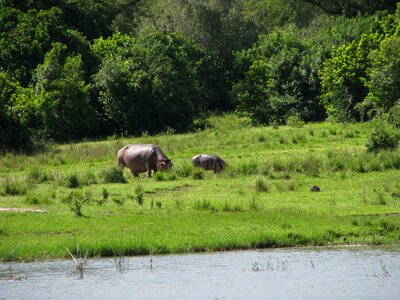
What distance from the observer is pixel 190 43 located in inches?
2067

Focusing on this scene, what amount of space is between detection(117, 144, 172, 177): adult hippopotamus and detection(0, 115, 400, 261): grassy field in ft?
1.61

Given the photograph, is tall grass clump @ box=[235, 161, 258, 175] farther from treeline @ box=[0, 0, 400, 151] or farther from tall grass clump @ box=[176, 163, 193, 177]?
treeline @ box=[0, 0, 400, 151]

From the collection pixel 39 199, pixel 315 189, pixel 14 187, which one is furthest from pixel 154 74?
pixel 39 199

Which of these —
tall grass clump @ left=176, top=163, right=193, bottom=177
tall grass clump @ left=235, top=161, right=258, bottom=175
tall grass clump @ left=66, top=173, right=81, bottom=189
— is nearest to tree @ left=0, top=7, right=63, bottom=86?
tall grass clump @ left=176, top=163, right=193, bottom=177

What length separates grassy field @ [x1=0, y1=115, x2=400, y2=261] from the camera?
18062mm

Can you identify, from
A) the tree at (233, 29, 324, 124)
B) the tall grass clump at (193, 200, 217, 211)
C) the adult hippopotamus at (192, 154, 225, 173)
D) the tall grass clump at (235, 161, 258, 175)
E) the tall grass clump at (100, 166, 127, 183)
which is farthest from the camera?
the tree at (233, 29, 324, 124)

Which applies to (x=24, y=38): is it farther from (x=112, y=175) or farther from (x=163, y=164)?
(x=112, y=175)

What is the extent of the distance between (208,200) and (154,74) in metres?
23.0

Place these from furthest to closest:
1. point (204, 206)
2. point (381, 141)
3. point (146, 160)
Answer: point (381, 141) → point (146, 160) → point (204, 206)

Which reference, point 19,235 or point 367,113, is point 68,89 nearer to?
point 367,113

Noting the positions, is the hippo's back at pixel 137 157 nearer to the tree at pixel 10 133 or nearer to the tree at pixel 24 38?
the tree at pixel 10 133

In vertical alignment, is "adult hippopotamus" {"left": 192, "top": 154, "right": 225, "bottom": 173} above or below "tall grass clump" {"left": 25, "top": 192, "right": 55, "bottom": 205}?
above

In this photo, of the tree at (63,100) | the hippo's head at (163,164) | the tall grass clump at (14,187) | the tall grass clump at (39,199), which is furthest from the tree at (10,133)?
the tall grass clump at (39,199)

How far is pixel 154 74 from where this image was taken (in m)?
44.6
